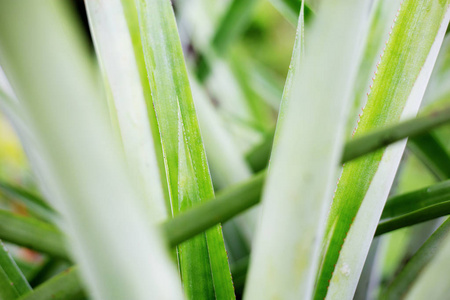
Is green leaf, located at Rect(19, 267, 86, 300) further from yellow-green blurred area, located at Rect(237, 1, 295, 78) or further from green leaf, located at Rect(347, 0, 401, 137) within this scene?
yellow-green blurred area, located at Rect(237, 1, 295, 78)

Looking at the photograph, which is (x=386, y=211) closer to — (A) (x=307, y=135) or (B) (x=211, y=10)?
(A) (x=307, y=135)

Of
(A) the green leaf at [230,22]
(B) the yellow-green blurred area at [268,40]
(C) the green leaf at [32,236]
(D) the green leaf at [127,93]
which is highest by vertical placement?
(B) the yellow-green blurred area at [268,40]

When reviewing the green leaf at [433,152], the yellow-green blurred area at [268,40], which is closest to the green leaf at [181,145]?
the green leaf at [433,152]

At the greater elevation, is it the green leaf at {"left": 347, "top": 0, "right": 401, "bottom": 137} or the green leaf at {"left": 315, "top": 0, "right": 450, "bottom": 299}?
the green leaf at {"left": 347, "top": 0, "right": 401, "bottom": 137}

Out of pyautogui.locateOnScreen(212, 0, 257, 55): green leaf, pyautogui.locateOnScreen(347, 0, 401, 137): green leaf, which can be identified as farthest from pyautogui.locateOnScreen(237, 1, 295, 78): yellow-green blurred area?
pyautogui.locateOnScreen(347, 0, 401, 137): green leaf

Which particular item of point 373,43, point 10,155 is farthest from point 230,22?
point 10,155

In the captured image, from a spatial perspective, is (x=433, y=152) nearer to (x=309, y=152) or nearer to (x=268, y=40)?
(x=309, y=152)

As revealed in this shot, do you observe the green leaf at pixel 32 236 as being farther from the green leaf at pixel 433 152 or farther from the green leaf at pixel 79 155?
the green leaf at pixel 433 152
